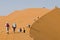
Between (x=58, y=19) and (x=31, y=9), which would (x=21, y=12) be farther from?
(x=58, y=19)

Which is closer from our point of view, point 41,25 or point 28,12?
point 41,25

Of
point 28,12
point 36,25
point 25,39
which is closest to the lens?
point 36,25

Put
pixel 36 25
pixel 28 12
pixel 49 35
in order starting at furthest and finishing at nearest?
1. pixel 28 12
2. pixel 36 25
3. pixel 49 35

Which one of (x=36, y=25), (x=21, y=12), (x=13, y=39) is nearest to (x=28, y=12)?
(x=21, y=12)

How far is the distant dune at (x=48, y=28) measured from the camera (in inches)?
281

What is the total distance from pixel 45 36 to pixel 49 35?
0.52ft

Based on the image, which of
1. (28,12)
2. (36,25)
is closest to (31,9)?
(28,12)

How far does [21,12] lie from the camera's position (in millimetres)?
66562

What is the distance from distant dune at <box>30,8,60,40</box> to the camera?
7126 millimetres

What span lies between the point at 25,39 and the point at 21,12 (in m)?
50.3

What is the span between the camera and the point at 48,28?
7.31 meters

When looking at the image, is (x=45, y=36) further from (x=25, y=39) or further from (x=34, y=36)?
(x=25, y=39)

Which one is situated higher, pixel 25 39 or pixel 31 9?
pixel 31 9

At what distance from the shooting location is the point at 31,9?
68.8 meters
